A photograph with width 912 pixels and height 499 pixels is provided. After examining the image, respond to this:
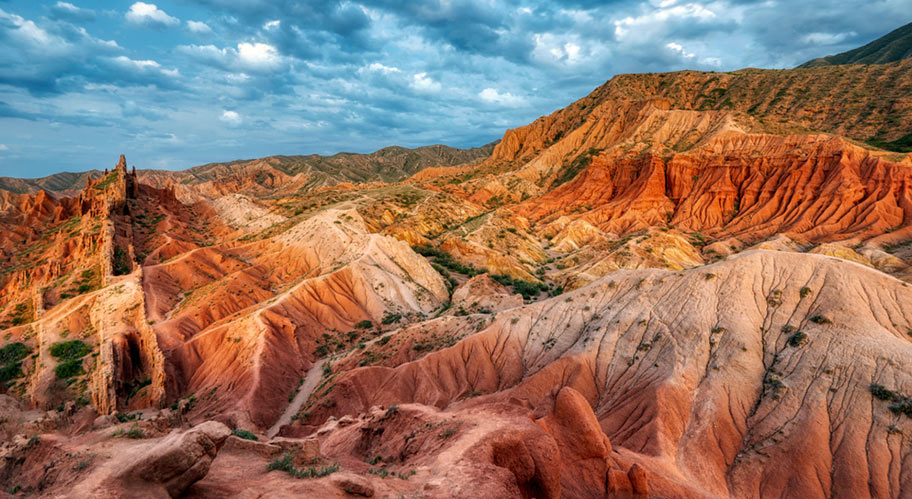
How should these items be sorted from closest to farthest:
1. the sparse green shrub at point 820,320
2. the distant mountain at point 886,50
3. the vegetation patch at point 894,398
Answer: the vegetation patch at point 894,398 < the sparse green shrub at point 820,320 < the distant mountain at point 886,50

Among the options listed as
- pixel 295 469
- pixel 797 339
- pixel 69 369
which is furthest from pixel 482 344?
pixel 69 369

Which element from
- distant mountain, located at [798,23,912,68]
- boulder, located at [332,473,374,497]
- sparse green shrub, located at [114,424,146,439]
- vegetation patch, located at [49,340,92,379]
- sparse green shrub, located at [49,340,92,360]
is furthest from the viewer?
distant mountain, located at [798,23,912,68]

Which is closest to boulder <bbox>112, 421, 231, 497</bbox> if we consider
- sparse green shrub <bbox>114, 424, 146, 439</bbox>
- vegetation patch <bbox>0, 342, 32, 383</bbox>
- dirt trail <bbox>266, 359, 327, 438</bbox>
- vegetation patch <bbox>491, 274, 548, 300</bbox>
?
sparse green shrub <bbox>114, 424, 146, 439</bbox>

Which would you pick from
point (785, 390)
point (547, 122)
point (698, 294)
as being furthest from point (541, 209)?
point (785, 390)

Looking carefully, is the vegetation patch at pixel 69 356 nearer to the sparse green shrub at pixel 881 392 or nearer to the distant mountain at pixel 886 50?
the sparse green shrub at pixel 881 392

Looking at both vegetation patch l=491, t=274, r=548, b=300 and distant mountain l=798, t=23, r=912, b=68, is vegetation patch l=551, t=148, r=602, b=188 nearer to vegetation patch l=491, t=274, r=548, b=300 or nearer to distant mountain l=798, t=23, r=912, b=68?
vegetation patch l=491, t=274, r=548, b=300

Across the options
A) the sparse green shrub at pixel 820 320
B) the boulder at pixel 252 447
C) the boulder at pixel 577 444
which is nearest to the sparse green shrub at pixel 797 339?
the sparse green shrub at pixel 820 320

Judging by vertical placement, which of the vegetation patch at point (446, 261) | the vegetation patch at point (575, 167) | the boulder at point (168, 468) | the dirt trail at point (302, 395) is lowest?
the dirt trail at point (302, 395)

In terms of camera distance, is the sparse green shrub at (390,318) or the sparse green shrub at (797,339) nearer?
the sparse green shrub at (797,339)
